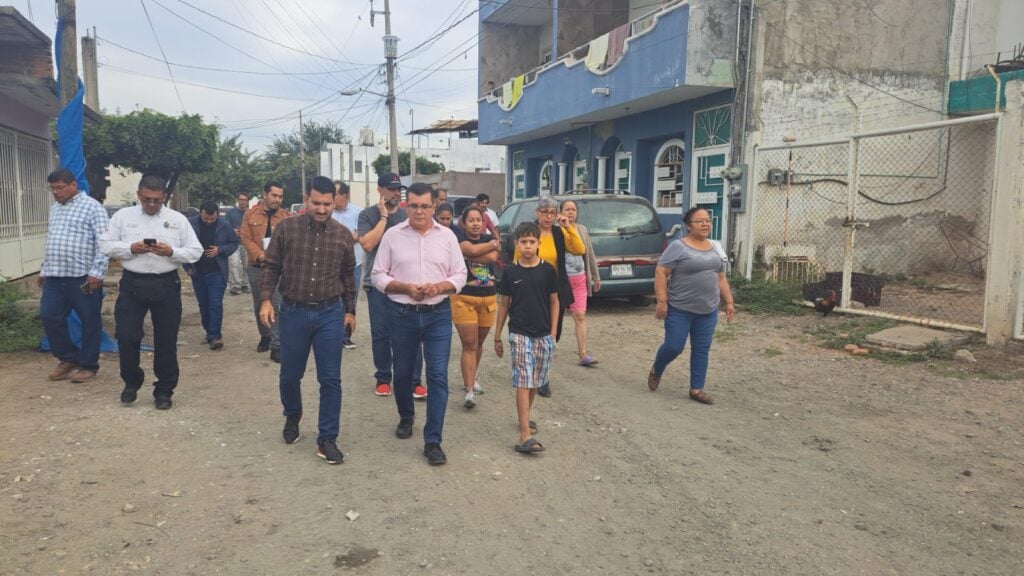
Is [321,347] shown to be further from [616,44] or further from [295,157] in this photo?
[295,157]

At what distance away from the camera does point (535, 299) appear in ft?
16.5

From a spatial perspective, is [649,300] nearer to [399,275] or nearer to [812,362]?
[812,362]

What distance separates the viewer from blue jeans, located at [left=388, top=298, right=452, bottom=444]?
4742 millimetres

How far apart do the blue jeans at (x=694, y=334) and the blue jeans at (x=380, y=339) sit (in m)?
2.14

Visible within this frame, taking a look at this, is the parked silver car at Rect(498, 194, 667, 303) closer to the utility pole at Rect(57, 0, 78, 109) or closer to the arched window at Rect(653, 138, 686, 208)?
the arched window at Rect(653, 138, 686, 208)

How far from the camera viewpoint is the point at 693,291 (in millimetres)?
6172

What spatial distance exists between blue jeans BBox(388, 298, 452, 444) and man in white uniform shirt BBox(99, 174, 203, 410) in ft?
6.69

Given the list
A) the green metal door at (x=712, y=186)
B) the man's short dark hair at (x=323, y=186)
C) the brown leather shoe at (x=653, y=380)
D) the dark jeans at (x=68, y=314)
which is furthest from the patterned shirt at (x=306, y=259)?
the green metal door at (x=712, y=186)

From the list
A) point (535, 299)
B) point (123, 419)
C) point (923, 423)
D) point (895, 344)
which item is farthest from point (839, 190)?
point (123, 419)

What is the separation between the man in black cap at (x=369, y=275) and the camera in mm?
6176

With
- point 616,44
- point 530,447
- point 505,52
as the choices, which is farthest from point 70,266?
point 505,52

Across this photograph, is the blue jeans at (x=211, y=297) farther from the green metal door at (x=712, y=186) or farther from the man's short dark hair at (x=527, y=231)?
the green metal door at (x=712, y=186)

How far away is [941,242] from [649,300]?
5939 mm

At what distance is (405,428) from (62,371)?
3658 millimetres
